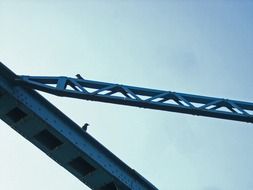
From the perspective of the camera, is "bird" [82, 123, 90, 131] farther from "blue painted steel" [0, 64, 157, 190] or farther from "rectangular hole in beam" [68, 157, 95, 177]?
"rectangular hole in beam" [68, 157, 95, 177]

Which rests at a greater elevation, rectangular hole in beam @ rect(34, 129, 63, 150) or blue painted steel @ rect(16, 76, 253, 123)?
blue painted steel @ rect(16, 76, 253, 123)

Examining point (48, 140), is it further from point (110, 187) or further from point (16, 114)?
point (110, 187)

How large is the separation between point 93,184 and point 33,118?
199 centimetres

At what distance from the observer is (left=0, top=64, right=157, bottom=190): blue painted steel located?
7980 mm

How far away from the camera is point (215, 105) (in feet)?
31.7

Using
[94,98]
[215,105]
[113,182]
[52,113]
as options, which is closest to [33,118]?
[52,113]

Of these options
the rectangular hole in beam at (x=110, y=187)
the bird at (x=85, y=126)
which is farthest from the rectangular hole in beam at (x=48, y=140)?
the rectangular hole in beam at (x=110, y=187)

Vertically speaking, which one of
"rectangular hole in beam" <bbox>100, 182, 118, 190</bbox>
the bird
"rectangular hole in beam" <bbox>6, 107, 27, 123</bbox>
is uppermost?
the bird

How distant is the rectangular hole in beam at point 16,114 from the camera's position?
8.08m

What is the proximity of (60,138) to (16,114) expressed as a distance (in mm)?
1055

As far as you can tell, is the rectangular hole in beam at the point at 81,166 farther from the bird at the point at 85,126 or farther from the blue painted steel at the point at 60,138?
the bird at the point at 85,126

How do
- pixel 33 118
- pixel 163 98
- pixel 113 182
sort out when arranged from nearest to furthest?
1. pixel 33 118
2. pixel 113 182
3. pixel 163 98

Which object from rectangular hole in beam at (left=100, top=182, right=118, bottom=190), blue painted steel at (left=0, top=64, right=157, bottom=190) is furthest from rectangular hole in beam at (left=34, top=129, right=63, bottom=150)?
rectangular hole in beam at (left=100, top=182, right=118, bottom=190)

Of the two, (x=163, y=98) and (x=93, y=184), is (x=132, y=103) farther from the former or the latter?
(x=93, y=184)
